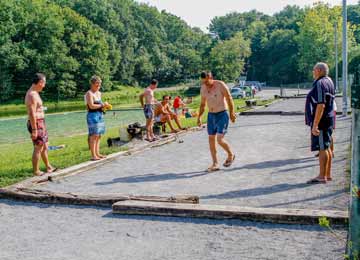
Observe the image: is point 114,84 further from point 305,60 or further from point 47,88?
point 305,60

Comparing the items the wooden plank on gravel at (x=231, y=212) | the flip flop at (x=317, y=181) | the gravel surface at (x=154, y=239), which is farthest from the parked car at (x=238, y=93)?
the gravel surface at (x=154, y=239)

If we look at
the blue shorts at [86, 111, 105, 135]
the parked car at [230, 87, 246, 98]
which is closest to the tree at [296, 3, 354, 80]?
the parked car at [230, 87, 246, 98]

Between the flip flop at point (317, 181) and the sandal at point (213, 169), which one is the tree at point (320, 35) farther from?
the flip flop at point (317, 181)

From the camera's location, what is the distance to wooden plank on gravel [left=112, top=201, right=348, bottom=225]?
525 cm

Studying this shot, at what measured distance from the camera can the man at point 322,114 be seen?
7066 millimetres

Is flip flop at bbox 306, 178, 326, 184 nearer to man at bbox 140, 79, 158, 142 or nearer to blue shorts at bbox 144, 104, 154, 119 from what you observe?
man at bbox 140, 79, 158, 142

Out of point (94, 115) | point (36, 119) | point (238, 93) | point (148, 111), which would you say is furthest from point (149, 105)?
point (238, 93)

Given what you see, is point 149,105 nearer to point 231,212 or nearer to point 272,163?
point 272,163

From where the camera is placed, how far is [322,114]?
7098mm

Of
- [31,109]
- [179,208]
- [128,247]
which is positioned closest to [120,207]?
[179,208]

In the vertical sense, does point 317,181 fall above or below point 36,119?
below

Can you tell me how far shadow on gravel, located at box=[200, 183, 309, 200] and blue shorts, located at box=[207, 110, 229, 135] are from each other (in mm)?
1772

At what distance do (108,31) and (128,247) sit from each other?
278 feet

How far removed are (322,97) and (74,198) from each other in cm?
376
